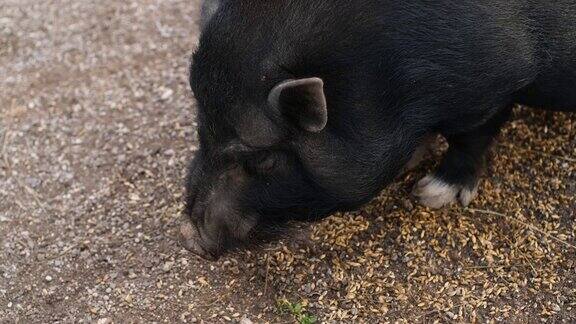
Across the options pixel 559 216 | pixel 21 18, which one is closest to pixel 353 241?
pixel 559 216

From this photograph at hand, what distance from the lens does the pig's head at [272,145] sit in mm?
3289

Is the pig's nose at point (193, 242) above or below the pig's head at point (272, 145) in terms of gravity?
below

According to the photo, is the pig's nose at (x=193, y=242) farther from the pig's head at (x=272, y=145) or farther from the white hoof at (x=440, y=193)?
the white hoof at (x=440, y=193)

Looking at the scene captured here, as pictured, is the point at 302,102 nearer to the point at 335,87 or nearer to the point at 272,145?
the point at 335,87

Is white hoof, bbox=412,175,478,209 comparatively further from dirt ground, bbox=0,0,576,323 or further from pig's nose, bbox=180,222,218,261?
pig's nose, bbox=180,222,218,261

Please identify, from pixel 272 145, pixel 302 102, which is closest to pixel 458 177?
pixel 272 145

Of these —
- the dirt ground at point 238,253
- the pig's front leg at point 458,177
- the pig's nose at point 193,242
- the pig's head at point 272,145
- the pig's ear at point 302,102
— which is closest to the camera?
the pig's ear at point 302,102

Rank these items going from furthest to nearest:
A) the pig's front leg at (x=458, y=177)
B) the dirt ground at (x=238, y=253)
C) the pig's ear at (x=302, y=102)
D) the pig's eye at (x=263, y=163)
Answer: the pig's front leg at (x=458, y=177) → the dirt ground at (x=238, y=253) → the pig's eye at (x=263, y=163) → the pig's ear at (x=302, y=102)

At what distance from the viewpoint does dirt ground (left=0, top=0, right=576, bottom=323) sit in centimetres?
400

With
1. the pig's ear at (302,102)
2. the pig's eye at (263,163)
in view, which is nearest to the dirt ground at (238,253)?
the pig's eye at (263,163)

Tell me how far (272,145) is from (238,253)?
93cm

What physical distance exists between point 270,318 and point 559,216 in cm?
164

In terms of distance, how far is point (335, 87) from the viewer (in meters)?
3.33

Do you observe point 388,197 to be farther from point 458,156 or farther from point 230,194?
point 230,194
